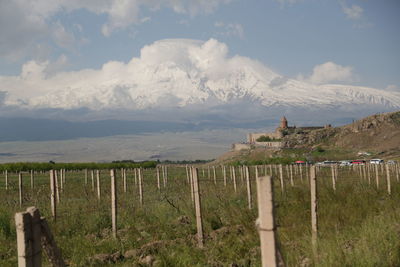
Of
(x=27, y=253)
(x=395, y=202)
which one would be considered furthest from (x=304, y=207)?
(x=27, y=253)

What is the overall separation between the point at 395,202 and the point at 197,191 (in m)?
5.27

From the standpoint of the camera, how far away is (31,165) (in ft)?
215

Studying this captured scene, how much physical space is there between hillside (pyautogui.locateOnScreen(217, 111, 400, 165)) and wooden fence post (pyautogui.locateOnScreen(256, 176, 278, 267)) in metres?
78.3

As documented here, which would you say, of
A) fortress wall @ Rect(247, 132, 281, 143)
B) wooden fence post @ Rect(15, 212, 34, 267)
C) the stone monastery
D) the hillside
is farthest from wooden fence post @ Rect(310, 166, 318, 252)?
fortress wall @ Rect(247, 132, 281, 143)

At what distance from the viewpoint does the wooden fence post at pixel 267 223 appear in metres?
4.25

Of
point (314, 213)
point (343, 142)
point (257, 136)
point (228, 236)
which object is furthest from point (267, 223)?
point (257, 136)

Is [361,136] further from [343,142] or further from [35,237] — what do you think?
[35,237]

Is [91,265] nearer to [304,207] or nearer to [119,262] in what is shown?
[119,262]

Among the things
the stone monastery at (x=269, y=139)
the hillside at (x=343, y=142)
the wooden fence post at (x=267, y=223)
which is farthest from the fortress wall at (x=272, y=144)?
the wooden fence post at (x=267, y=223)

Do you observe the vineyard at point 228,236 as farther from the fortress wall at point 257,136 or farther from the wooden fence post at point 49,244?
the fortress wall at point 257,136

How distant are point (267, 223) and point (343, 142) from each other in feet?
323

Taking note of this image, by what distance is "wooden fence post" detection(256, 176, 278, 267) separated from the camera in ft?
14.0

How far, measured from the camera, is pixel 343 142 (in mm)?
97688

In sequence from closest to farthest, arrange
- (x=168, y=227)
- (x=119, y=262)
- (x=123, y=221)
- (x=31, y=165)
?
(x=119, y=262) → (x=168, y=227) → (x=123, y=221) → (x=31, y=165)
